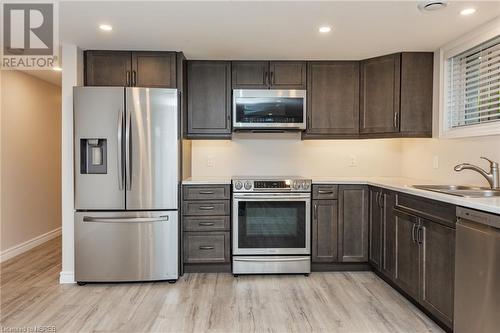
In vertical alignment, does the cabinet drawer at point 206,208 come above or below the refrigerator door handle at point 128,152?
below

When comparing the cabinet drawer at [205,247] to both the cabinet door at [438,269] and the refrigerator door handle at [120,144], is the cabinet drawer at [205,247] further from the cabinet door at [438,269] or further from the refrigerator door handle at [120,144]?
the cabinet door at [438,269]

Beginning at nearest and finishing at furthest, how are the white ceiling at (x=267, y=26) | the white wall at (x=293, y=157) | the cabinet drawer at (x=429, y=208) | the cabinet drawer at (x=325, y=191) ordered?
the cabinet drawer at (x=429, y=208), the white ceiling at (x=267, y=26), the cabinet drawer at (x=325, y=191), the white wall at (x=293, y=157)

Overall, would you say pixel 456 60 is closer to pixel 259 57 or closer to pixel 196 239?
pixel 259 57

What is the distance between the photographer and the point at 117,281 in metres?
2.97

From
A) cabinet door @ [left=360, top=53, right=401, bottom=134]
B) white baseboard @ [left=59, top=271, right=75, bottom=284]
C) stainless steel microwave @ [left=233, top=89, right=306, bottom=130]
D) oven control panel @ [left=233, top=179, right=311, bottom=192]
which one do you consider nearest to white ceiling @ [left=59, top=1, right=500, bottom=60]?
cabinet door @ [left=360, top=53, right=401, bottom=134]

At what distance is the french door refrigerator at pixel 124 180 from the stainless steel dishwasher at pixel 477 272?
7.47 feet

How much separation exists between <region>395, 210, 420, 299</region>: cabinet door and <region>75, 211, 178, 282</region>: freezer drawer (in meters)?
2.19

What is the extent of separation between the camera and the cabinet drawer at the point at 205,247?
3.24 metres

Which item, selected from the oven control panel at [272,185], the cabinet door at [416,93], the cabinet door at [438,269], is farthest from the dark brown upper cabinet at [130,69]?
the cabinet door at [438,269]

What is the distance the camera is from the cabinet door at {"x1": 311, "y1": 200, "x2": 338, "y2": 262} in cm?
329

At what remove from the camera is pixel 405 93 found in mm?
3270

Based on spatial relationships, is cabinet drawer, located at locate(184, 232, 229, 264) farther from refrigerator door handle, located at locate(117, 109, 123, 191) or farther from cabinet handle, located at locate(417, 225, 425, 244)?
cabinet handle, located at locate(417, 225, 425, 244)

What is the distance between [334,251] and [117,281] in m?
2.14

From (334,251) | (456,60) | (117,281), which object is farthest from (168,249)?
(456,60)
